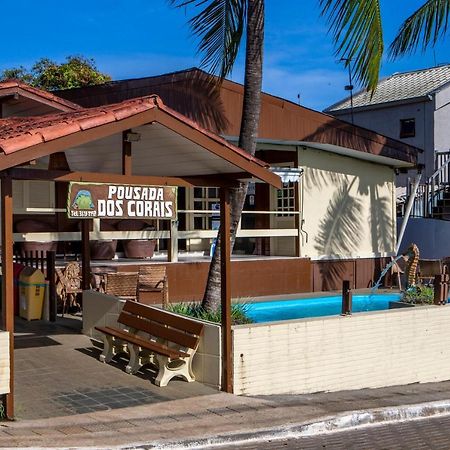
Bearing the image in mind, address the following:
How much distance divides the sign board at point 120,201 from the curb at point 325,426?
8.07 feet

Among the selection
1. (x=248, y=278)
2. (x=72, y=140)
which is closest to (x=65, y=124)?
(x=72, y=140)

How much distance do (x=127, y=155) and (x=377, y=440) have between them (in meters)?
4.03

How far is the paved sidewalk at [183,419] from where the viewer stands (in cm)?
616

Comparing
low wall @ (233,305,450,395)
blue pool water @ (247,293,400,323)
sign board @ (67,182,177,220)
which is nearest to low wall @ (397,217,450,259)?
blue pool water @ (247,293,400,323)

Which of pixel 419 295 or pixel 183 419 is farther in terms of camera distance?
pixel 419 295

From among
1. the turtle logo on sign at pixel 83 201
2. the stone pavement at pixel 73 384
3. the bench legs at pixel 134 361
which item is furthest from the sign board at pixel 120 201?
the stone pavement at pixel 73 384

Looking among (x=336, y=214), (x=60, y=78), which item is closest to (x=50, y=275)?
(x=336, y=214)

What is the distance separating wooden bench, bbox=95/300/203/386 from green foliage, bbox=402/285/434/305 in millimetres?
4960

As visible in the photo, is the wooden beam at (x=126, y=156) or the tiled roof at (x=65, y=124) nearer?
the tiled roof at (x=65, y=124)

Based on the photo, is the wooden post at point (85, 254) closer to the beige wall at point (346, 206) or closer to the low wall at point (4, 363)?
the low wall at point (4, 363)

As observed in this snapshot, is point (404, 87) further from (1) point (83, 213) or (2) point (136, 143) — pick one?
(1) point (83, 213)

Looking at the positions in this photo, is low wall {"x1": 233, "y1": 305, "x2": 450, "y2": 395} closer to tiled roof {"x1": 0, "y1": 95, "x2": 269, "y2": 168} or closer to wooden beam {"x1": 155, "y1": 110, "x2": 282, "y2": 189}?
wooden beam {"x1": 155, "y1": 110, "x2": 282, "y2": 189}

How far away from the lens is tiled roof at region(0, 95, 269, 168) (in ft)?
20.8

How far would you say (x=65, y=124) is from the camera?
6.70 metres
